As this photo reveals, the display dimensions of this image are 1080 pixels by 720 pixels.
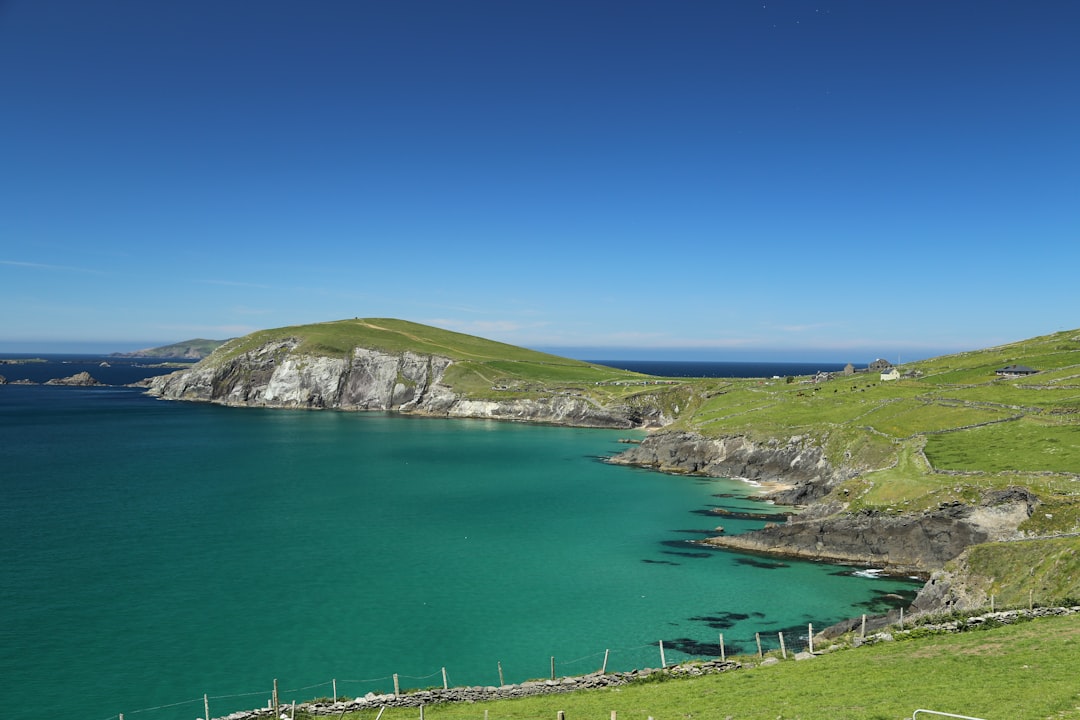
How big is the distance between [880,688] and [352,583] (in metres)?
45.0

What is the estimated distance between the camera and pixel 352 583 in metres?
56.9

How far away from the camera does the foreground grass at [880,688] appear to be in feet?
73.8

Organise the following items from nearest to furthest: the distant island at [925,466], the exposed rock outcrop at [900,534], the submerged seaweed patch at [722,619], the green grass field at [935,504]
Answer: the green grass field at [935,504] → the submerged seaweed patch at [722,619] → the distant island at [925,466] → the exposed rock outcrop at [900,534]

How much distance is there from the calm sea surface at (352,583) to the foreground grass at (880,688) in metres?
11.4

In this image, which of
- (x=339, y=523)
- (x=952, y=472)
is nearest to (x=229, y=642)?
(x=339, y=523)

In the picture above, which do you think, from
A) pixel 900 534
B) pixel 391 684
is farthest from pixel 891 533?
pixel 391 684

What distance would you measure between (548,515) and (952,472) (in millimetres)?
49246

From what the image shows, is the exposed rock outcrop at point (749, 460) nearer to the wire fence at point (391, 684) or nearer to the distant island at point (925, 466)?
Answer: the distant island at point (925, 466)

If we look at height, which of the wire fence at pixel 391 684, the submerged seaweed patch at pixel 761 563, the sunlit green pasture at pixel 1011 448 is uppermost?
the sunlit green pasture at pixel 1011 448

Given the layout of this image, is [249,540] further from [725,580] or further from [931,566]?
[931,566]

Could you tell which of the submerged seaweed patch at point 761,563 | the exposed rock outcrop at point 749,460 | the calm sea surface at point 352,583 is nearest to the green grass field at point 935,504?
the exposed rock outcrop at point 749,460

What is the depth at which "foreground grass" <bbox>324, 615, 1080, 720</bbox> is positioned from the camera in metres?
22.5

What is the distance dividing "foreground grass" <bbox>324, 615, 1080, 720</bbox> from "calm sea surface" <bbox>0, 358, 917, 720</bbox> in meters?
11.4

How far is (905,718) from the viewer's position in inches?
827
